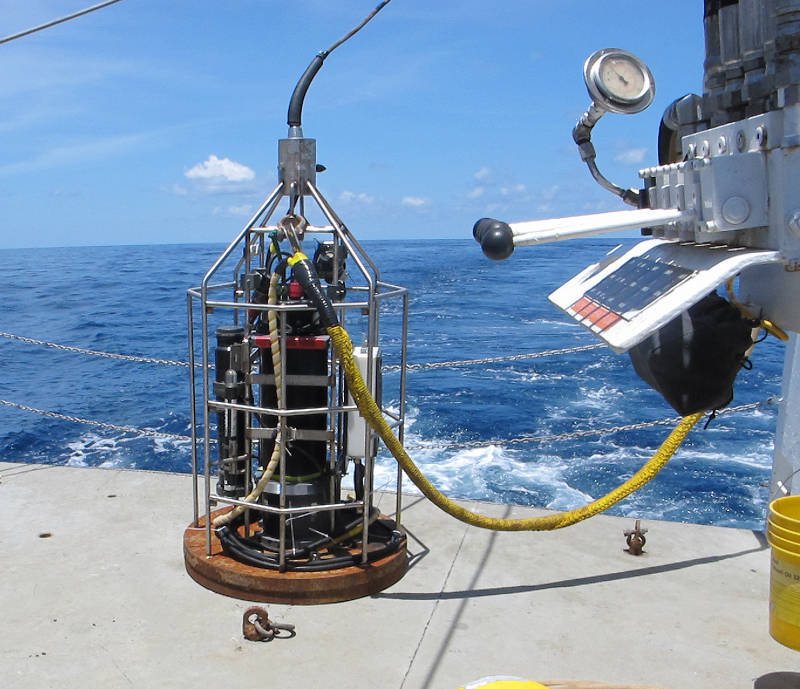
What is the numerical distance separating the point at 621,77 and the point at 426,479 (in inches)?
78.8

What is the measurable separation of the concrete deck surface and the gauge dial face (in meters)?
2.26

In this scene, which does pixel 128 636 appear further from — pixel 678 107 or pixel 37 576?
pixel 678 107

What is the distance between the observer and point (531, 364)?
16.8 meters

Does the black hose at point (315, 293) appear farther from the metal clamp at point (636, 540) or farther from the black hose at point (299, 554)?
the metal clamp at point (636, 540)

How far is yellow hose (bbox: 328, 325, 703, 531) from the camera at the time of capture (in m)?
3.63

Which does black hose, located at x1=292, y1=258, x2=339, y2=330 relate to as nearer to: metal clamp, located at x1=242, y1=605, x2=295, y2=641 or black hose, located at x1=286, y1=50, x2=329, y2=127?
black hose, located at x1=286, y1=50, x2=329, y2=127

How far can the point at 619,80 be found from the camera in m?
3.07

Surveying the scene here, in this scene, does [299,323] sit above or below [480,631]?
above

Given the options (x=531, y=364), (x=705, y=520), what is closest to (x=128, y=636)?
(x=705, y=520)

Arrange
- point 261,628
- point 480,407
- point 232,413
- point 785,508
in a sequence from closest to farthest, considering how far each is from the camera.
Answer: point 785,508 < point 261,628 < point 232,413 < point 480,407

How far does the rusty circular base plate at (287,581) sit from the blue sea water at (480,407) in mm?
1100

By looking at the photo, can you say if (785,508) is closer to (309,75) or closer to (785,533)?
(785,533)

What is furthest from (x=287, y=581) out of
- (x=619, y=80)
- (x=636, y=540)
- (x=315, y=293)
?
(x=619, y=80)

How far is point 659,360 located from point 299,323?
175 centimetres
